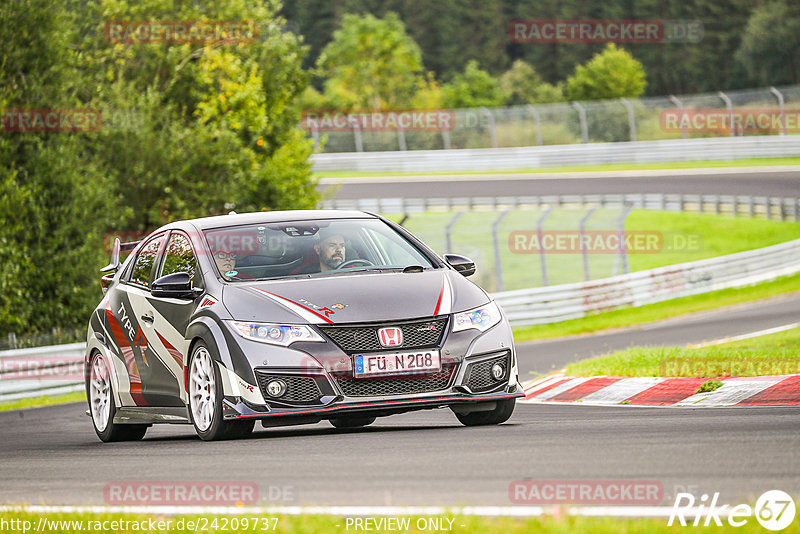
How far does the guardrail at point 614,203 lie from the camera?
3741 centimetres

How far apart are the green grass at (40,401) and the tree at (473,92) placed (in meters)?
62.2

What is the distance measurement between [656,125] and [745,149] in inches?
140

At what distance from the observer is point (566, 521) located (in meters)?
4.62

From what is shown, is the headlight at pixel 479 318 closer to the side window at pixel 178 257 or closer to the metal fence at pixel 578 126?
the side window at pixel 178 257

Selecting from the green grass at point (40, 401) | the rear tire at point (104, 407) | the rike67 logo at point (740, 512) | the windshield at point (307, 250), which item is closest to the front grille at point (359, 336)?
the windshield at point (307, 250)

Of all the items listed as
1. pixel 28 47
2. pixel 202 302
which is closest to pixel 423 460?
pixel 202 302

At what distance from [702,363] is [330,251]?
15.1 ft

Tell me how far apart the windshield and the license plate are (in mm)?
1072

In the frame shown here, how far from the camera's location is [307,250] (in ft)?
29.5

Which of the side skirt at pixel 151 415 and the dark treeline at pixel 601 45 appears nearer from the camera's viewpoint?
the side skirt at pixel 151 415

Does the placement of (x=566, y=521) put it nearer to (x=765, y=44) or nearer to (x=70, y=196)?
(x=70, y=196)

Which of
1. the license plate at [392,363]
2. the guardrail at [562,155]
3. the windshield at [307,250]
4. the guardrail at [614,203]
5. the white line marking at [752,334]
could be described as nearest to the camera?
the license plate at [392,363]

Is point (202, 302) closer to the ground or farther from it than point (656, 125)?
farther from it

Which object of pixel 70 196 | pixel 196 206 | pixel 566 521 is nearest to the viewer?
pixel 566 521
